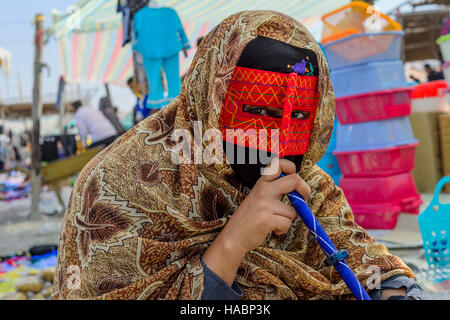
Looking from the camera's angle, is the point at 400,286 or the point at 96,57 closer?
the point at 400,286

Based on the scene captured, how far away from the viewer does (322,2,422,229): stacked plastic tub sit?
3.01m

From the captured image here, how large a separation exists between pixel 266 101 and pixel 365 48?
227 centimetres

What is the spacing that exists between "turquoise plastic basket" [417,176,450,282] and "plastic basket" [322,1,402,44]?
57.0 inches

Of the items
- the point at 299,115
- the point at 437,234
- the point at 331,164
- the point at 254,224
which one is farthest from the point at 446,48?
the point at 254,224

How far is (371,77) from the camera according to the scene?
3021 millimetres

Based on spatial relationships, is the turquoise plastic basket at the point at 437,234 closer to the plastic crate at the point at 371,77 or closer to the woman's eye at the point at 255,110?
the plastic crate at the point at 371,77

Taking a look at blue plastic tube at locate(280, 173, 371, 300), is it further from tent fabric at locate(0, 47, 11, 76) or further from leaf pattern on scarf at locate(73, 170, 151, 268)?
tent fabric at locate(0, 47, 11, 76)

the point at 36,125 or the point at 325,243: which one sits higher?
the point at 325,243

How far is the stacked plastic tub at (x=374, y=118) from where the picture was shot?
3008 mm

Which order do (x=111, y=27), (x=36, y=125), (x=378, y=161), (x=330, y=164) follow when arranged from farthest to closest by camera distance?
(x=111, y=27) → (x=36, y=125) → (x=330, y=164) → (x=378, y=161)

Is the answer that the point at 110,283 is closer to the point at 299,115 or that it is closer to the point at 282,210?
the point at 282,210

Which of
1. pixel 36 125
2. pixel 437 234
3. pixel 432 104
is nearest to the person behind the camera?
pixel 437 234

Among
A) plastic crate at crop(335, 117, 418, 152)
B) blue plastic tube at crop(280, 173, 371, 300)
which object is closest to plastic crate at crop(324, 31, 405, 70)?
plastic crate at crop(335, 117, 418, 152)
